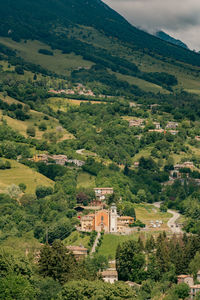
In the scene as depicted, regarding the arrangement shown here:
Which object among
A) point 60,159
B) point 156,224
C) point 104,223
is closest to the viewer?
point 104,223

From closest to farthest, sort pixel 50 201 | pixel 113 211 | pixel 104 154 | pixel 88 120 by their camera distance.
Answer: pixel 113 211
pixel 50 201
pixel 104 154
pixel 88 120

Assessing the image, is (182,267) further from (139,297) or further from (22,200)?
(22,200)

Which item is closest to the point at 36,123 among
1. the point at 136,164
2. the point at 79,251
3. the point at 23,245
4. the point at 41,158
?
the point at 41,158

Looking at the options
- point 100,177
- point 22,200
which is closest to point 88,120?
point 100,177

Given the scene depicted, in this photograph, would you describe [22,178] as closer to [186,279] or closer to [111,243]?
[111,243]

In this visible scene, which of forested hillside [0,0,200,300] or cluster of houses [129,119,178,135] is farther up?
cluster of houses [129,119,178,135]

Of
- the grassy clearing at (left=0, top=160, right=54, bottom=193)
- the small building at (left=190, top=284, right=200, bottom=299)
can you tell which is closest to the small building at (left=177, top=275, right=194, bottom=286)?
the small building at (left=190, top=284, right=200, bottom=299)

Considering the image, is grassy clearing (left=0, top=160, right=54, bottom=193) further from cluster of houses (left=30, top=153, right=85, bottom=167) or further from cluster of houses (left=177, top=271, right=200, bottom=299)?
cluster of houses (left=177, top=271, right=200, bottom=299)
